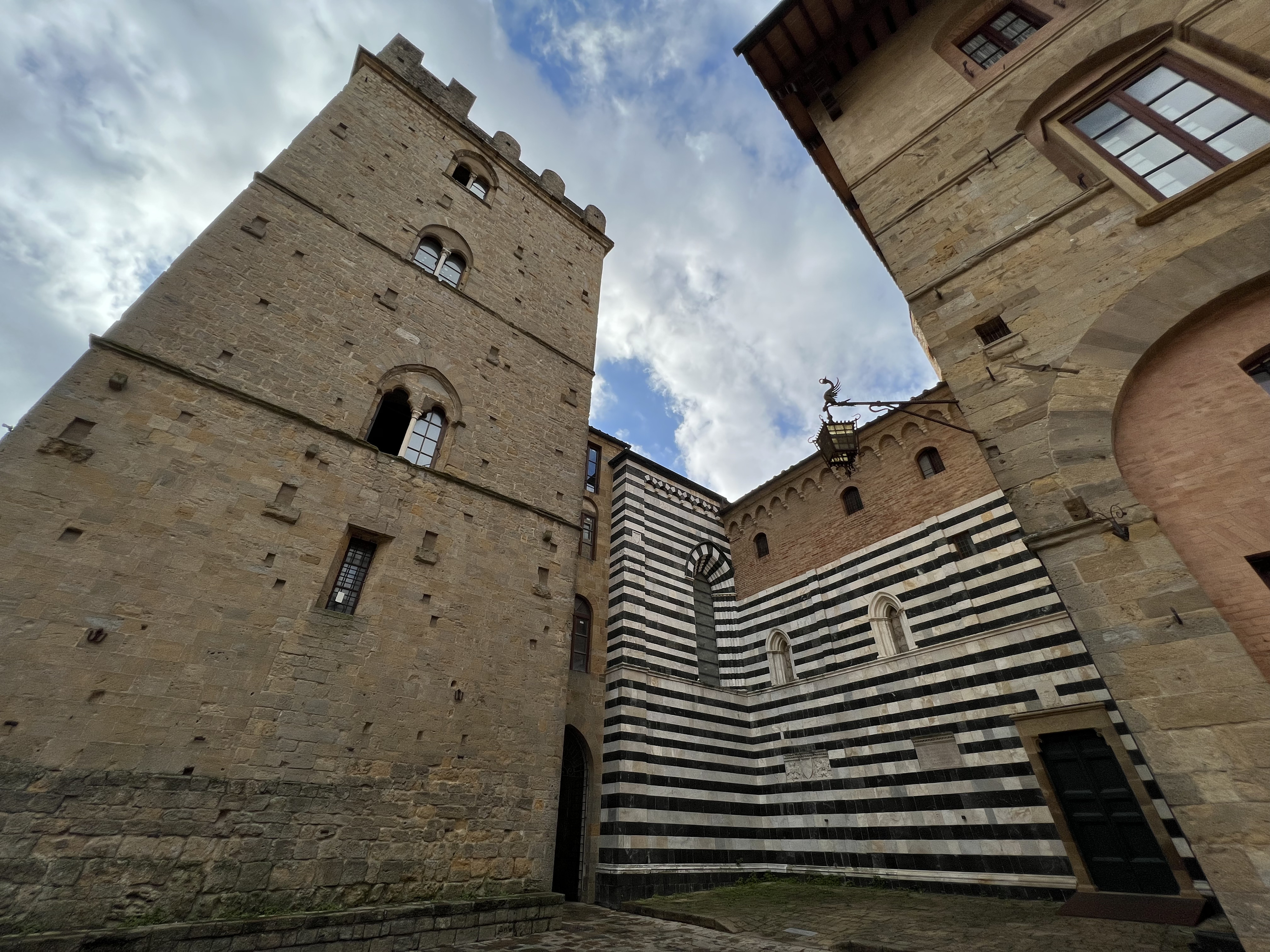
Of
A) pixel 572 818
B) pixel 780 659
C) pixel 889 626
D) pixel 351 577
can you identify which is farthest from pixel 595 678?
pixel 889 626

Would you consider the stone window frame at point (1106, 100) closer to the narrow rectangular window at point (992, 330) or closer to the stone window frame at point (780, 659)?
the narrow rectangular window at point (992, 330)

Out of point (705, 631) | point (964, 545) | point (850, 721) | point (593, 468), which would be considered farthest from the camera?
point (593, 468)

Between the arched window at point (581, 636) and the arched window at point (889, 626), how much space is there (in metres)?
5.90

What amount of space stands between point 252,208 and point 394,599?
254 inches

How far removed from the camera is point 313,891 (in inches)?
208

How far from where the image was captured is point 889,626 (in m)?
10.9

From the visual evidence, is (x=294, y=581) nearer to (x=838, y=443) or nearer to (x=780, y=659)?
(x=838, y=443)

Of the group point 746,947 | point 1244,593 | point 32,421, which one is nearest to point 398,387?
point 32,421

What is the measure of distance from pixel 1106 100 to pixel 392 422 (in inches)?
416

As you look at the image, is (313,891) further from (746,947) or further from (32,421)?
(32,421)

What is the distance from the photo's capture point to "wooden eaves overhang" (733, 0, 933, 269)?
30.0 feet

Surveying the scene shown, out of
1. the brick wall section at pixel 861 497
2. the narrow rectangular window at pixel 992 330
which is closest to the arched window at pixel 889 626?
the brick wall section at pixel 861 497

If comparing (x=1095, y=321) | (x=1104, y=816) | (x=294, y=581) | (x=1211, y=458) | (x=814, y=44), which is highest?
(x=814, y=44)

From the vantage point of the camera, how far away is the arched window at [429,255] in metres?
10.3
